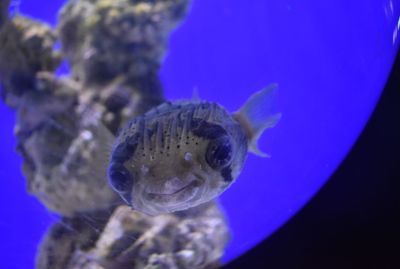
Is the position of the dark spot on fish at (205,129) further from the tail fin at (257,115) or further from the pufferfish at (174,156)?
the tail fin at (257,115)

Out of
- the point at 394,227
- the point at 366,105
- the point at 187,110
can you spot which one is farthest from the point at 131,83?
the point at 394,227

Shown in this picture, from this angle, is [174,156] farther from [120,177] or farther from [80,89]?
[80,89]

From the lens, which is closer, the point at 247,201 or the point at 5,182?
the point at 5,182

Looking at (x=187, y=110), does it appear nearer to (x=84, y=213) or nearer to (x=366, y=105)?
(x=84, y=213)

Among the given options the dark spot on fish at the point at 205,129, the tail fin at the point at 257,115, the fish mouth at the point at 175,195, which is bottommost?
the fish mouth at the point at 175,195

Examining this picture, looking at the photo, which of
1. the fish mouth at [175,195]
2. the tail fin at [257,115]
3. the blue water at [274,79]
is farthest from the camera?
the tail fin at [257,115]

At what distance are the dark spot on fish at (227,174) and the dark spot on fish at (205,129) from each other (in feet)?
0.31

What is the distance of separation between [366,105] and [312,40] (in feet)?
1.47

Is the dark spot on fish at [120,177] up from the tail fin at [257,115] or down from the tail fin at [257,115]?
down

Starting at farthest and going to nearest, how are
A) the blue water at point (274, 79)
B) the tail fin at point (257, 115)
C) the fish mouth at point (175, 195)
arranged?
the tail fin at point (257, 115)
the blue water at point (274, 79)
the fish mouth at point (175, 195)

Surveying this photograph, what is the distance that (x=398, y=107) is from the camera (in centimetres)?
199

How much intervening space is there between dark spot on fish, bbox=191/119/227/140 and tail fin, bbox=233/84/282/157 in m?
0.12

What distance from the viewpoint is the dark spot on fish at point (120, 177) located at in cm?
103

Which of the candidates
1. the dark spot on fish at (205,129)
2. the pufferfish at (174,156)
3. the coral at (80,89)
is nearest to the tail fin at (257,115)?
the pufferfish at (174,156)
